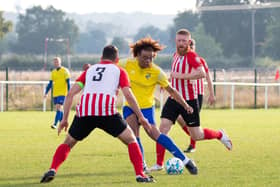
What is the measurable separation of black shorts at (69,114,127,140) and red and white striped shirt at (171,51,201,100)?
2.74 m

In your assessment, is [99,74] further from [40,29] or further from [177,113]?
[40,29]

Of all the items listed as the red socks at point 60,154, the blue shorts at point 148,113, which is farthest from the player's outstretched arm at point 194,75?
the red socks at point 60,154

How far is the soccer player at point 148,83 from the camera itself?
12852 millimetres

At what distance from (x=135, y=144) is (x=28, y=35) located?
121 meters

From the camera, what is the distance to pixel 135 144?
39.2 feet

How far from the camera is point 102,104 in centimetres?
1171

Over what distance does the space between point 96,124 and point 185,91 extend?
3.21m

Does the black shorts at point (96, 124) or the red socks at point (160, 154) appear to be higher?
the black shorts at point (96, 124)

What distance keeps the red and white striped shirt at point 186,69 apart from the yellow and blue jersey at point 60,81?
11.7 metres

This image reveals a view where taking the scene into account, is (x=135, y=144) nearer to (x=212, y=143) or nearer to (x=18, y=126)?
(x=212, y=143)

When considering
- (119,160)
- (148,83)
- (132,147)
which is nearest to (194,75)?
(148,83)

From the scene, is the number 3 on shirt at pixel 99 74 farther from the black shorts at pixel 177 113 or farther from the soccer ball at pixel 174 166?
the black shorts at pixel 177 113

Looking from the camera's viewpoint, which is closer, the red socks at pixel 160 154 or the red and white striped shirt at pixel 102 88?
the red and white striped shirt at pixel 102 88

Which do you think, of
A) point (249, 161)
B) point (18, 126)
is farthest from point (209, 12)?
point (249, 161)
